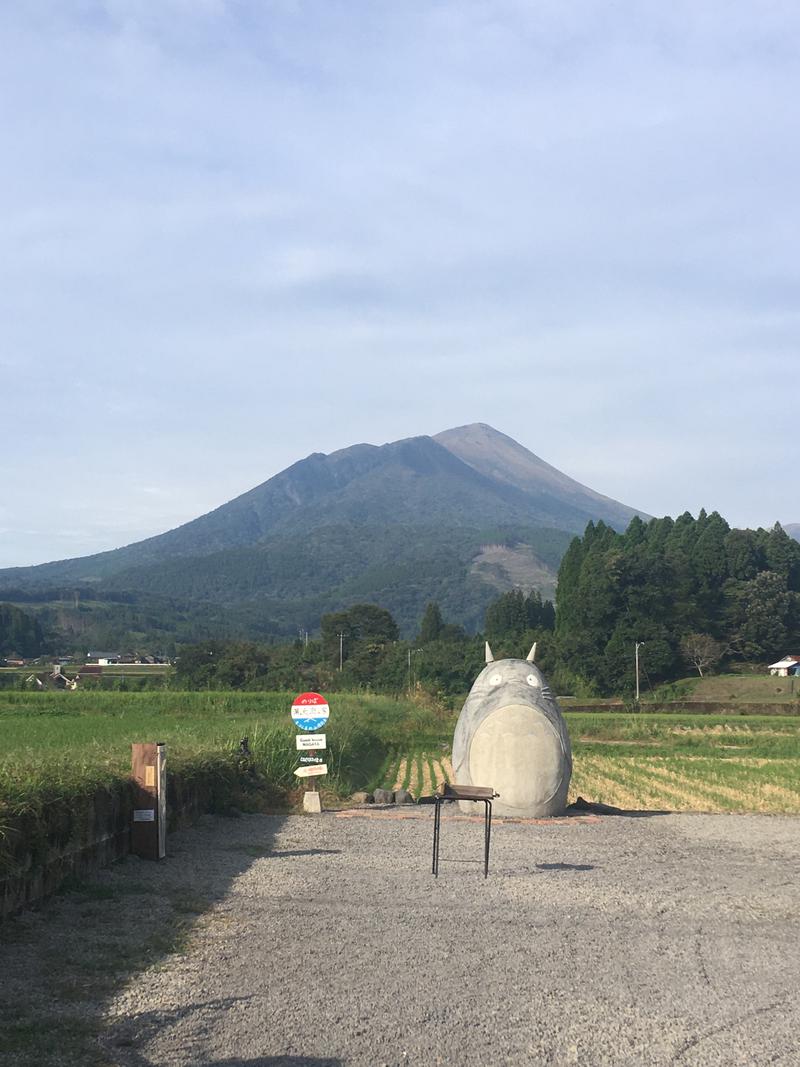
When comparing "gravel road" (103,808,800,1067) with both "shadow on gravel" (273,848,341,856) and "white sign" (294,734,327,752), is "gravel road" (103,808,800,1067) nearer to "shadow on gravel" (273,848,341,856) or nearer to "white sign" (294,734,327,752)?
"shadow on gravel" (273,848,341,856)

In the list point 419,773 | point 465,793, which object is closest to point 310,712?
point 465,793

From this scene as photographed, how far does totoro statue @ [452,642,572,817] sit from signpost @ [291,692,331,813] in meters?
2.75

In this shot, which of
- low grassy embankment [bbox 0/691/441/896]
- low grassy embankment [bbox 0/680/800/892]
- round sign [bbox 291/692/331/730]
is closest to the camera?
low grassy embankment [bbox 0/691/441/896]

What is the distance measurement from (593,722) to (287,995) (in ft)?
183

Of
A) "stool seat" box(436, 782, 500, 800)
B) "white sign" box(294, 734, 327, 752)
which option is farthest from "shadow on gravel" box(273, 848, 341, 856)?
"white sign" box(294, 734, 327, 752)

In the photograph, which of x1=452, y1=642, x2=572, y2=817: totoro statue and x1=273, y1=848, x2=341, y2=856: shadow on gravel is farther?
x1=452, y1=642, x2=572, y2=817: totoro statue

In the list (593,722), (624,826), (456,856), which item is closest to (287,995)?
(456,856)

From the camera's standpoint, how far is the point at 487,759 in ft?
67.3

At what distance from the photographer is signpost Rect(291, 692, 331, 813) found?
21869 mm

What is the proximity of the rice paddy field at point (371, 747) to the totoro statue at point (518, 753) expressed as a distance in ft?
15.4

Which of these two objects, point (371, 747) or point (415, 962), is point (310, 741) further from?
point (371, 747)

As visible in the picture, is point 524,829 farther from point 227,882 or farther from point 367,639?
point 367,639

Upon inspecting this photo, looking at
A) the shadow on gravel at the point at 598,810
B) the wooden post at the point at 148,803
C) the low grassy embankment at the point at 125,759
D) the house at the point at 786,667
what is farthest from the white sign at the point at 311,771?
the house at the point at 786,667

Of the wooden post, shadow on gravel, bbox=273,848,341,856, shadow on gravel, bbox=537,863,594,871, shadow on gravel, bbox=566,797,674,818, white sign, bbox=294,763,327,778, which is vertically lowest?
shadow on gravel, bbox=566,797,674,818
